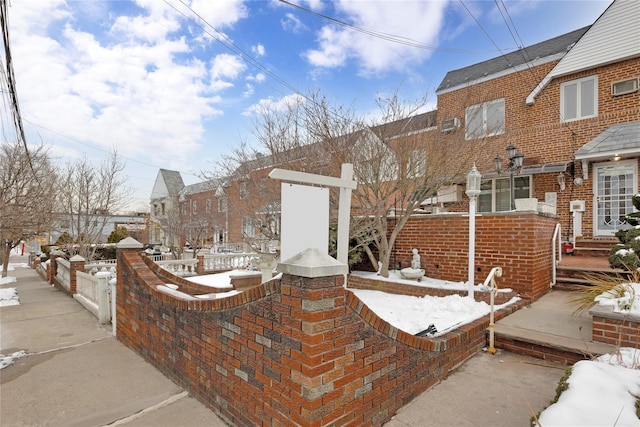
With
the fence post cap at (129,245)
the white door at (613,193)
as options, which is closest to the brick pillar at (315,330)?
the fence post cap at (129,245)

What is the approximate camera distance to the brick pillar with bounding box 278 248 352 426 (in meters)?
2.02

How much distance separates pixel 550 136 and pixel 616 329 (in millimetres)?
9820

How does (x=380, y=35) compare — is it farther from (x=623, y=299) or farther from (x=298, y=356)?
(x=298, y=356)

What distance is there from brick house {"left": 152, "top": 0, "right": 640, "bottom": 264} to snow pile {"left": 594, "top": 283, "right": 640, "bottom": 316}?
3789 mm

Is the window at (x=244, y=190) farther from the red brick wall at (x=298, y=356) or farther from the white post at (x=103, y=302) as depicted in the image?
the red brick wall at (x=298, y=356)

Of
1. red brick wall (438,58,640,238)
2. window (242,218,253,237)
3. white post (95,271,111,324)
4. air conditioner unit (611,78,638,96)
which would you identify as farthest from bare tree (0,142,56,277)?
air conditioner unit (611,78,638,96)

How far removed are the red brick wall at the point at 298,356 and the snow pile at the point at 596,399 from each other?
1.10m

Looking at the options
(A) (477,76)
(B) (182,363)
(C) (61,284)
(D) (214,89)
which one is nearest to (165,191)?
(C) (61,284)

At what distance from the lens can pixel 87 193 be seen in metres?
13.2

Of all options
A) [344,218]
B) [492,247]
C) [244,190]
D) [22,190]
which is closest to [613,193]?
[492,247]

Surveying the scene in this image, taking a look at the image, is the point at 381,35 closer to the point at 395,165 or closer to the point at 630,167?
the point at 395,165

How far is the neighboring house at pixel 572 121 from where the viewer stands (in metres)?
9.44

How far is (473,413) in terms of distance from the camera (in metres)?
2.74

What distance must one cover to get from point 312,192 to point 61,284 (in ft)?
36.2
